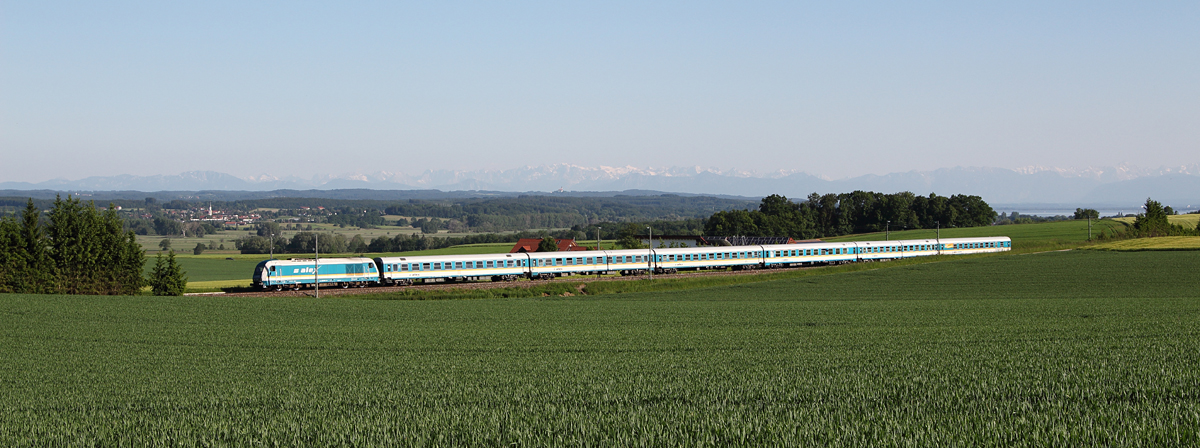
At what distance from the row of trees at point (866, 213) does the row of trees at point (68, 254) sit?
102 metres

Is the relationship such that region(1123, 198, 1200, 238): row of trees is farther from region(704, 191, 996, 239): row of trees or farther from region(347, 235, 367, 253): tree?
region(347, 235, 367, 253): tree

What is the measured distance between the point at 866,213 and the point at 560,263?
10381 centimetres

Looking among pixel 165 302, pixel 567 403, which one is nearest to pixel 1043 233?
pixel 165 302

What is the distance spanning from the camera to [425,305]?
39594 millimetres

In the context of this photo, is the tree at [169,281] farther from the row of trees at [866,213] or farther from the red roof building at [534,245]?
the row of trees at [866,213]

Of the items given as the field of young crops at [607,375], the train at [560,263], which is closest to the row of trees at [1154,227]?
the train at [560,263]

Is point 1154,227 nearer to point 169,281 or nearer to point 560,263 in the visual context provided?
point 560,263

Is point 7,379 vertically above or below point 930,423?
below

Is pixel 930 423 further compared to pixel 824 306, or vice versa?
pixel 824 306

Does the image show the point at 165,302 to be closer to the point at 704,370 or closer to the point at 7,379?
the point at 7,379

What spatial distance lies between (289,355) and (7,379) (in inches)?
229

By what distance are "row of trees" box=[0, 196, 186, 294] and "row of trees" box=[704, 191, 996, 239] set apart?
101766mm

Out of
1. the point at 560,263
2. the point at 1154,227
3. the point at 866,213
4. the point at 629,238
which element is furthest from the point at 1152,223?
the point at 560,263

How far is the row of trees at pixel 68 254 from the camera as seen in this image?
166ft
